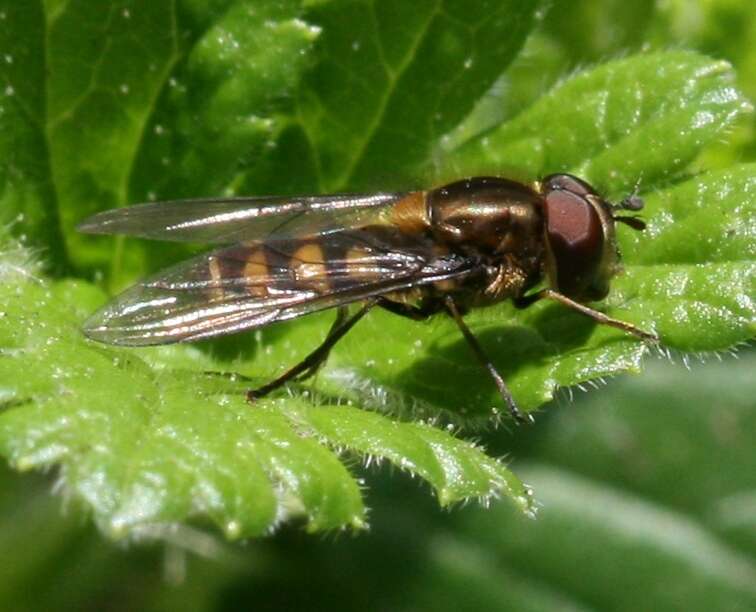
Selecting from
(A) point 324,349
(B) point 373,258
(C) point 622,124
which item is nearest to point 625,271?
(C) point 622,124

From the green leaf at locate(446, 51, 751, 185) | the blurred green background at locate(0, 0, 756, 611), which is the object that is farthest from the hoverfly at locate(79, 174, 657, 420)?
the blurred green background at locate(0, 0, 756, 611)

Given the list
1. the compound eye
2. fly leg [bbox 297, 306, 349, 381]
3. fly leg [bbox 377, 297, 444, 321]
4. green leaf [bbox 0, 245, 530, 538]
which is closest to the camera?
green leaf [bbox 0, 245, 530, 538]

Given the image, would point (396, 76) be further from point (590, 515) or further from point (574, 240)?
point (590, 515)

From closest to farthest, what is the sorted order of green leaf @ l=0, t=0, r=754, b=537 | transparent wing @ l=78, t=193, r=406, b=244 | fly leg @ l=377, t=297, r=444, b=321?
green leaf @ l=0, t=0, r=754, b=537
fly leg @ l=377, t=297, r=444, b=321
transparent wing @ l=78, t=193, r=406, b=244

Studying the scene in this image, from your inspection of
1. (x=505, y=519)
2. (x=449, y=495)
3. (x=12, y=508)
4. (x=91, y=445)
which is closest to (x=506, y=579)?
(x=505, y=519)

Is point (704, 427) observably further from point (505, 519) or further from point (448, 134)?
point (448, 134)

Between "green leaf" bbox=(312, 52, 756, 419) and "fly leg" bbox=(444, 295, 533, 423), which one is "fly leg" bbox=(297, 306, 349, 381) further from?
"fly leg" bbox=(444, 295, 533, 423)

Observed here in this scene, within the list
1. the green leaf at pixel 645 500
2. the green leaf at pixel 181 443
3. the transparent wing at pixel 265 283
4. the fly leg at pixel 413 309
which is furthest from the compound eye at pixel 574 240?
the green leaf at pixel 645 500

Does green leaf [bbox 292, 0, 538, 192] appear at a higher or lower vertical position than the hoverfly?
higher
